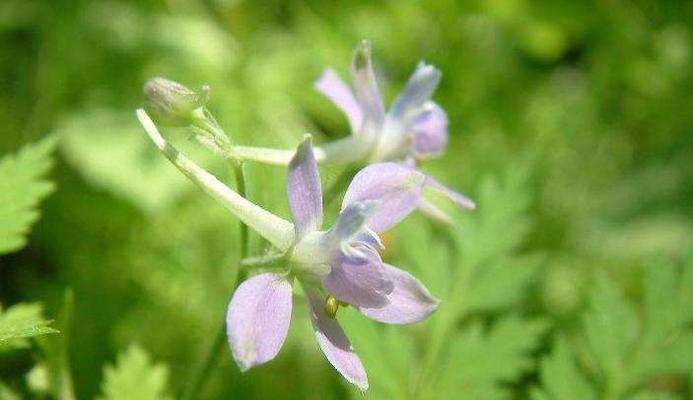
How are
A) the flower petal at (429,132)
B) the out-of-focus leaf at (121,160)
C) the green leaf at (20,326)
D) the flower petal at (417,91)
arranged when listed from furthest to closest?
the out-of-focus leaf at (121,160) → the flower petal at (429,132) → the flower petal at (417,91) → the green leaf at (20,326)

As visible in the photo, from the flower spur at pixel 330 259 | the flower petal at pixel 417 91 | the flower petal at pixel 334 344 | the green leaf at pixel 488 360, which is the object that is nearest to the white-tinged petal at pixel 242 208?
the flower spur at pixel 330 259

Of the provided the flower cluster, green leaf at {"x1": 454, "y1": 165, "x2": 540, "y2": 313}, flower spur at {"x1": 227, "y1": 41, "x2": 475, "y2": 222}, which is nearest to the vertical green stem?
the flower cluster

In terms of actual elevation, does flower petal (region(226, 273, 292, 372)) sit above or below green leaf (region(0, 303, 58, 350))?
above

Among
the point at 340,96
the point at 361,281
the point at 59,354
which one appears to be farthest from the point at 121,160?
the point at 361,281

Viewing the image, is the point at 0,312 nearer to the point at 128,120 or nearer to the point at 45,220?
the point at 45,220

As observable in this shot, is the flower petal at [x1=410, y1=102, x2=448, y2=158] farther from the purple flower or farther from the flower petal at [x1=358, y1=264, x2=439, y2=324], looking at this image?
the flower petal at [x1=358, y1=264, x2=439, y2=324]

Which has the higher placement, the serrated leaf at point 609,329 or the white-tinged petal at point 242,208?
the serrated leaf at point 609,329

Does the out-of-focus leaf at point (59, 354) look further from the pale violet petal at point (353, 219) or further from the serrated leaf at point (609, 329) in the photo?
the serrated leaf at point (609, 329)
